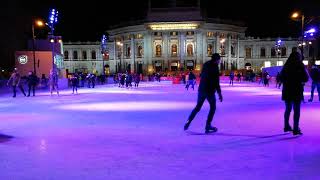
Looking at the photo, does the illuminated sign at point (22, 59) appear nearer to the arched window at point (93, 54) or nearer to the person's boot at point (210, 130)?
the person's boot at point (210, 130)

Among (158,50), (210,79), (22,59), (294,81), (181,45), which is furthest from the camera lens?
(158,50)

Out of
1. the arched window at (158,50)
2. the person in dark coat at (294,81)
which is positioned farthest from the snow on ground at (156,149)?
the arched window at (158,50)

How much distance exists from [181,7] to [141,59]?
15.0 metres

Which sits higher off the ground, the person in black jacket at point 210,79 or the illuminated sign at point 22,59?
the illuminated sign at point 22,59

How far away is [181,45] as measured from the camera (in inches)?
4035

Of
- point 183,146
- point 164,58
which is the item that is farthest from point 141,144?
point 164,58

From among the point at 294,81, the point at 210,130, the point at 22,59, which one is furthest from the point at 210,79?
the point at 22,59

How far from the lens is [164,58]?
339 ft

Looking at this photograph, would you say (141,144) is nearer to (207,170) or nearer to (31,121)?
(207,170)

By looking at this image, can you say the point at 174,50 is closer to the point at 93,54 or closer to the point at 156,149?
the point at 93,54

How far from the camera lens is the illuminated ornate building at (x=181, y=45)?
334 ft

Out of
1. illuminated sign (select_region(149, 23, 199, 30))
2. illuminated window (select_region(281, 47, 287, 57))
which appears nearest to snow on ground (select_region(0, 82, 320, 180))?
illuminated sign (select_region(149, 23, 199, 30))

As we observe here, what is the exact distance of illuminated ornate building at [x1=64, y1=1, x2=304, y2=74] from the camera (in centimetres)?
10169

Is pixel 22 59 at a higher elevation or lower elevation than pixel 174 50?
lower
